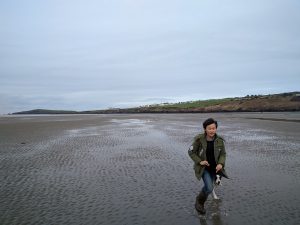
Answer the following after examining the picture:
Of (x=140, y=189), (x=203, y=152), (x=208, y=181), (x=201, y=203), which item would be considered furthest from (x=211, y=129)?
(x=140, y=189)

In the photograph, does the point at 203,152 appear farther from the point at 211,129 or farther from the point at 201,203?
the point at 201,203

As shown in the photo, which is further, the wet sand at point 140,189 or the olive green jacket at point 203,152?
the wet sand at point 140,189

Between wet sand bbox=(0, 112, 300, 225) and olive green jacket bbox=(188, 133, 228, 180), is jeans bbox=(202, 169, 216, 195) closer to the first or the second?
olive green jacket bbox=(188, 133, 228, 180)

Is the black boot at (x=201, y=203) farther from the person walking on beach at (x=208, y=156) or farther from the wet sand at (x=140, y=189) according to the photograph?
the wet sand at (x=140, y=189)

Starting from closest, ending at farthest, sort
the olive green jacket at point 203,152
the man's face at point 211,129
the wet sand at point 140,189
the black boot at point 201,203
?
the man's face at point 211,129 → the olive green jacket at point 203,152 → the black boot at point 201,203 → the wet sand at point 140,189

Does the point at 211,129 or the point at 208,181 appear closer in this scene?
the point at 211,129

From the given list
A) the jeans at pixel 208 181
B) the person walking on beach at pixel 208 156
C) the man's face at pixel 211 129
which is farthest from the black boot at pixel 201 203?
the man's face at pixel 211 129

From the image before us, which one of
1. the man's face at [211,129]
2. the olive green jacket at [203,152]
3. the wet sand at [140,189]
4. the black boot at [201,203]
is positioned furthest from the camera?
the wet sand at [140,189]

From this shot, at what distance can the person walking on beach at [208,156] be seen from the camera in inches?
295

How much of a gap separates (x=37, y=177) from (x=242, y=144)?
11.9 meters

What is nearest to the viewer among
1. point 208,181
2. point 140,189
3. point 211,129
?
point 211,129

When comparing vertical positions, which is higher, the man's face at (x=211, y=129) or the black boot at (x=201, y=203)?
the man's face at (x=211, y=129)

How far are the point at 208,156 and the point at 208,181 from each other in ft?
1.58

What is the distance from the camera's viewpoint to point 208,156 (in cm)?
760
